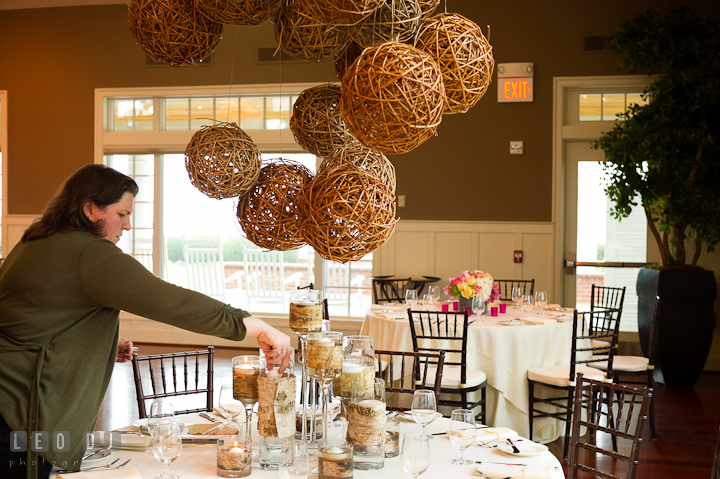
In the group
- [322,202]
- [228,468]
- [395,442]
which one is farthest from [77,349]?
[395,442]

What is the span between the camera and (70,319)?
5.76 ft

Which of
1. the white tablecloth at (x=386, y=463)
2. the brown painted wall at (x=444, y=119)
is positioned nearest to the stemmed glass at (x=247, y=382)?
the white tablecloth at (x=386, y=463)

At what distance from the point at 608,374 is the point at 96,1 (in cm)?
725

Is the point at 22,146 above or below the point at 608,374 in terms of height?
above

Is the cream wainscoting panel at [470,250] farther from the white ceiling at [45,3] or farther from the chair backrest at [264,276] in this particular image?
the white ceiling at [45,3]

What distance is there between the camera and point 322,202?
1654mm

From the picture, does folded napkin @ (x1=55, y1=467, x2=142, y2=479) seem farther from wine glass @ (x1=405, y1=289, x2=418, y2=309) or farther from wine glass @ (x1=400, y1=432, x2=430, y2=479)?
wine glass @ (x1=405, y1=289, x2=418, y2=309)

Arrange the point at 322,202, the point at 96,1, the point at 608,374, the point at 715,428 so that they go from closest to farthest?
1. the point at 322,202
2. the point at 608,374
3. the point at 715,428
4. the point at 96,1

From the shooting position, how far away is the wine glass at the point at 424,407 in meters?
1.90

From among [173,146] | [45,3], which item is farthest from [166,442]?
[45,3]

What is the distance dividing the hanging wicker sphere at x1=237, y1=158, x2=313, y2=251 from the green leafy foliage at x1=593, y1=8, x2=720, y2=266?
493cm

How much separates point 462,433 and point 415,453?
28 cm

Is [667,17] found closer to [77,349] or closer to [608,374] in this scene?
[608,374]

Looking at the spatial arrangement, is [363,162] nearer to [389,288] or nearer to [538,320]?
[538,320]
